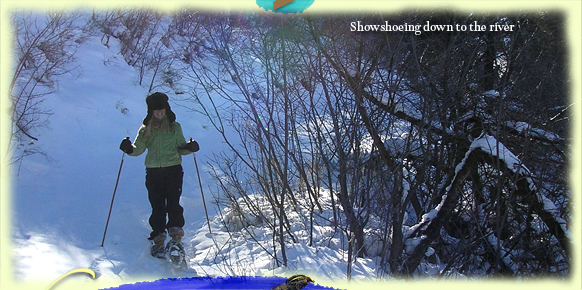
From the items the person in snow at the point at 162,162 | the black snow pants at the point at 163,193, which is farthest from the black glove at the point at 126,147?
the black snow pants at the point at 163,193

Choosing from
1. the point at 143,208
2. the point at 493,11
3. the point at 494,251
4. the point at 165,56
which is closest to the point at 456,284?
the point at 494,251

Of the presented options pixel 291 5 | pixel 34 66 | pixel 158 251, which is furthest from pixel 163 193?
pixel 34 66

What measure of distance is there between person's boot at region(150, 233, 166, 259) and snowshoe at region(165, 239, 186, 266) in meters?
0.08

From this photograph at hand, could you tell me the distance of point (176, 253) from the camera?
4027 mm

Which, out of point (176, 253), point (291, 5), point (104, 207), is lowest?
point (176, 253)

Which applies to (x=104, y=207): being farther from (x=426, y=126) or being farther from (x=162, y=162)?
(x=426, y=126)

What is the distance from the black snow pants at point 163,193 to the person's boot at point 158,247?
116 millimetres

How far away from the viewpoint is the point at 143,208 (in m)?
A: 5.89

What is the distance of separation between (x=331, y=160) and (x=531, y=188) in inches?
77.4

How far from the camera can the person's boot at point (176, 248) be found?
4.00m

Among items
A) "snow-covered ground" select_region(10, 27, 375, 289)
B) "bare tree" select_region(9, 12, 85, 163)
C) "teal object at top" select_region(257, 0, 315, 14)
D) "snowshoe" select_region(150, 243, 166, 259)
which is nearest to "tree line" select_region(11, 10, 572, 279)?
Result: "teal object at top" select_region(257, 0, 315, 14)

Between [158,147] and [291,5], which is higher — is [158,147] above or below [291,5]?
below

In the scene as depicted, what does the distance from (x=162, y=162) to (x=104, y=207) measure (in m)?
1.80

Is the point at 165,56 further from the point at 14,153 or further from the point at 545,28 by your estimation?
the point at 545,28
